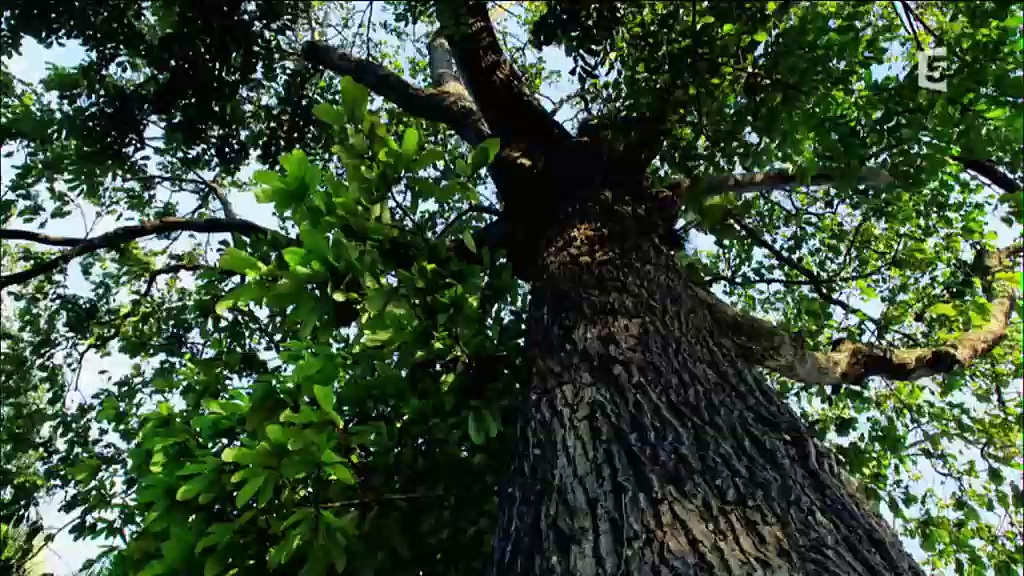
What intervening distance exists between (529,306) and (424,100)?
214 cm

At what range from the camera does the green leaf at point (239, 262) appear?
230 cm

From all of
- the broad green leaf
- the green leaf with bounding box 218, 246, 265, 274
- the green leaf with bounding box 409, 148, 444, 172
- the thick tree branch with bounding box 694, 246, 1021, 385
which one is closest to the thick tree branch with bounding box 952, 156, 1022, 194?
the thick tree branch with bounding box 694, 246, 1021, 385

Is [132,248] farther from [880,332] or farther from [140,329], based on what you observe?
[880,332]

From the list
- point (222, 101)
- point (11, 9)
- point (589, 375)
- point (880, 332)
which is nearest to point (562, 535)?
Answer: point (589, 375)

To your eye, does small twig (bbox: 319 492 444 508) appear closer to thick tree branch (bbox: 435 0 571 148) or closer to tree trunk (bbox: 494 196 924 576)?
tree trunk (bbox: 494 196 924 576)

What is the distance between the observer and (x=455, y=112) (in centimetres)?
450

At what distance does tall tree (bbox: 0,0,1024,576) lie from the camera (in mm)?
2014

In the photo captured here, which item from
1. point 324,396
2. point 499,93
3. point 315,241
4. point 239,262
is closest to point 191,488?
point 324,396

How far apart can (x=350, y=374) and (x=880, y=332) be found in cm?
367

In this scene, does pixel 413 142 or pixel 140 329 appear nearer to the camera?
pixel 413 142

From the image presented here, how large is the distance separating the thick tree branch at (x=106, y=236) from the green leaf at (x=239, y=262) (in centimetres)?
227

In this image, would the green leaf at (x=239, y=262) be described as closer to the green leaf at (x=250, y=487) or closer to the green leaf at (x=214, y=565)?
the green leaf at (x=250, y=487)

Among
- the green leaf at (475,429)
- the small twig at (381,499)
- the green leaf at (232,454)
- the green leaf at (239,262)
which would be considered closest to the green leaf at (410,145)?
the green leaf at (239,262)

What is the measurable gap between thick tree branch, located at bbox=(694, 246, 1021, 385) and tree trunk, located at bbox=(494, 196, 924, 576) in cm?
49
